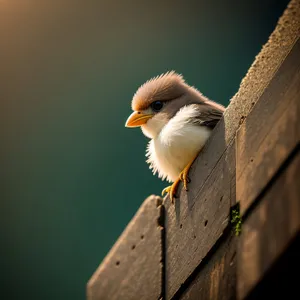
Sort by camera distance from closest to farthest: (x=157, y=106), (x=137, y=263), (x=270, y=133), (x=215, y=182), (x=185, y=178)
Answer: (x=270, y=133) → (x=215, y=182) → (x=185, y=178) → (x=137, y=263) → (x=157, y=106)

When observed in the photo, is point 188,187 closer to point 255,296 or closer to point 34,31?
point 255,296

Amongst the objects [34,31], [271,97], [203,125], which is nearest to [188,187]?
[203,125]

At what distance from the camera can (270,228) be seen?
4.36 feet

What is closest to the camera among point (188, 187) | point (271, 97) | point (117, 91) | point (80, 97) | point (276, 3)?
point (271, 97)

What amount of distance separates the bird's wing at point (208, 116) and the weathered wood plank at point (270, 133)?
61 centimetres

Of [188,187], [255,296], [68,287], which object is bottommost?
[68,287]

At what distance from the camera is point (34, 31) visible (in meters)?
5.32

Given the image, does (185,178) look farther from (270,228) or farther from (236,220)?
(270,228)

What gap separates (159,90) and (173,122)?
0.47 meters

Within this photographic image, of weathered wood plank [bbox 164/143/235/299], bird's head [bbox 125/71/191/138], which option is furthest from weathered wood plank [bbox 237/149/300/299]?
bird's head [bbox 125/71/191/138]

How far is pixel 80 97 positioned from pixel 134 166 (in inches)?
42.2

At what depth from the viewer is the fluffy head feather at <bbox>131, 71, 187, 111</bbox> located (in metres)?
2.83

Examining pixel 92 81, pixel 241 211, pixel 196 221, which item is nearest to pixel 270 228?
pixel 241 211

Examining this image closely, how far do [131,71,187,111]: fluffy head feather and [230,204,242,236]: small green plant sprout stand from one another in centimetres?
133
